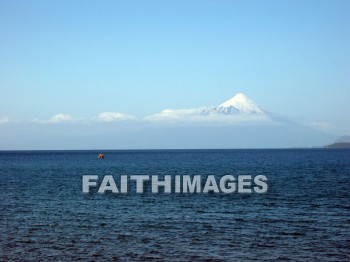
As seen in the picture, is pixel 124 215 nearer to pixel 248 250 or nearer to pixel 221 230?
pixel 221 230

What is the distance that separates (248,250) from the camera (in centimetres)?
3012

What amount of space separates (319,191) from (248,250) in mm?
35908

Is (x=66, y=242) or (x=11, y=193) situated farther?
(x=11, y=193)

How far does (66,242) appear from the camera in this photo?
106ft

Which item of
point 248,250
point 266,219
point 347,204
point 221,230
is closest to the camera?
point 248,250

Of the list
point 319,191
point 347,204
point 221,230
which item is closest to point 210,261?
point 221,230

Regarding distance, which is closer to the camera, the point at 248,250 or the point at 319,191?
the point at 248,250

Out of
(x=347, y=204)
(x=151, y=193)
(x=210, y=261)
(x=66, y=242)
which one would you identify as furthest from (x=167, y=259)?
(x=151, y=193)

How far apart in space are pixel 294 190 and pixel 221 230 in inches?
1227

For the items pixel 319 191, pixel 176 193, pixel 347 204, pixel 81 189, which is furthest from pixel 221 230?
pixel 81 189

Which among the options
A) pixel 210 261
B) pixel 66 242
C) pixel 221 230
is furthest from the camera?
pixel 221 230

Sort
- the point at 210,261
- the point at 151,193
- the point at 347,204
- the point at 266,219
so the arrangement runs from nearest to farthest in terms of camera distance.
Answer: the point at 210,261, the point at 266,219, the point at 347,204, the point at 151,193

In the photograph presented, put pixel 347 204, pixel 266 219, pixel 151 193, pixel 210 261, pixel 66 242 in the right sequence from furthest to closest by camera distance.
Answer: pixel 151 193 → pixel 347 204 → pixel 266 219 → pixel 66 242 → pixel 210 261

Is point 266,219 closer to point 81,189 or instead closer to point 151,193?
point 151,193
